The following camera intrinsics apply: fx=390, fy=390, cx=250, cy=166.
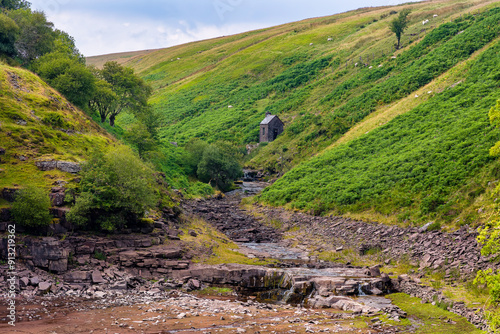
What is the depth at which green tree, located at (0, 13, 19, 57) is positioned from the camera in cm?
4603

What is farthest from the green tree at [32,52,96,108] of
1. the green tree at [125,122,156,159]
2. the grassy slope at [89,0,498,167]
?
the grassy slope at [89,0,498,167]

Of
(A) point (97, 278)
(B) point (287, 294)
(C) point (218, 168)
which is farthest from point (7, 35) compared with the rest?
(B) point (287, 294)

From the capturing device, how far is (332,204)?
46.0 m

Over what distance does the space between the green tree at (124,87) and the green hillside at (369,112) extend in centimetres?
2720

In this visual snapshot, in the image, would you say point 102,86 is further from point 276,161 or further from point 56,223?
point 276,161

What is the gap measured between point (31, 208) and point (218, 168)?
49.8 metres

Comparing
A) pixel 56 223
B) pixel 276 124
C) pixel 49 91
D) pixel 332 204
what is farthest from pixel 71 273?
pixel 276 124

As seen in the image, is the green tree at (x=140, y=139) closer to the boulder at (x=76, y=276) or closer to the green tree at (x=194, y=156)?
the green tree at (x=194, y=156)

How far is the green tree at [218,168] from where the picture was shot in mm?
73500

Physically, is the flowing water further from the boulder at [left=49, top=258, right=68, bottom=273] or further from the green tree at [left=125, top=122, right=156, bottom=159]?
the green tree at [left=125, top=122, right=156, bottom=159]

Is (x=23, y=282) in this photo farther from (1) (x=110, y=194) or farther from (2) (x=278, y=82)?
(2) (x=278, y=82)

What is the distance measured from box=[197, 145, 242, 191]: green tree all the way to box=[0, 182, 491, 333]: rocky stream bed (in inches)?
1478

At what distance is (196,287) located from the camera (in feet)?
90.3

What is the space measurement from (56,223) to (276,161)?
57.8 metres
